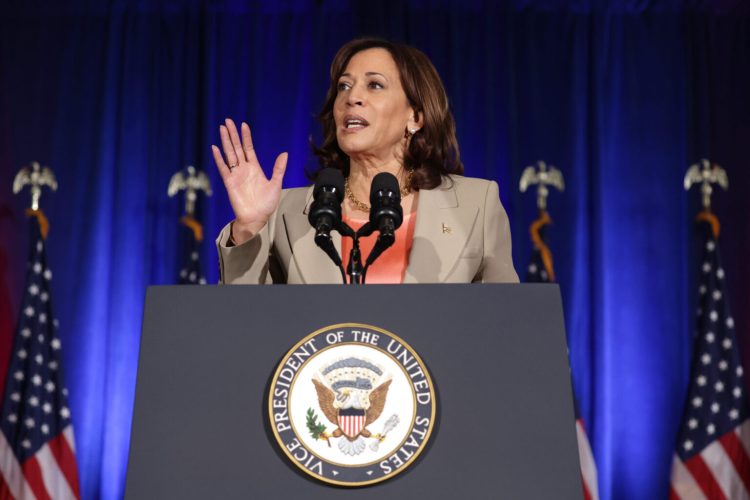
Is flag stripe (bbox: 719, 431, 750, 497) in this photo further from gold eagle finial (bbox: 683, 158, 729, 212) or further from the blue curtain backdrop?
gold eagle finial (bbox: 683, 158, 729, 212)

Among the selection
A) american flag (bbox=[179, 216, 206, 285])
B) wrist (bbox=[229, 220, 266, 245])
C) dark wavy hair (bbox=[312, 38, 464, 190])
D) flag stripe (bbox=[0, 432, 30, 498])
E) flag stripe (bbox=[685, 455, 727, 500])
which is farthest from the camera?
american flag (bbox=[179, 216, 206, 285])

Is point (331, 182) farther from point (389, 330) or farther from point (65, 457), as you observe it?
point (65, 457)

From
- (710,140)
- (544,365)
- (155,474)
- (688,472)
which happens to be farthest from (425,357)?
(710,140)

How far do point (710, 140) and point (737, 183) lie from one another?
1.01 ft

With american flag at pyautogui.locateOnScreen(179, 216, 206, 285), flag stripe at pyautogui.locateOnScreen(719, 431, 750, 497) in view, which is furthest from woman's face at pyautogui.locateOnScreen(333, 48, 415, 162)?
flag stripe at pyautogui.locateOnScreen(719, 431, 750, 497)

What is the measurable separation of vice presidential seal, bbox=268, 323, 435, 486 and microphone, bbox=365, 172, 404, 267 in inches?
10.2

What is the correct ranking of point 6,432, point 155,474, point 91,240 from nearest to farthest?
point 155,474 < point 6,432 < point 91,240

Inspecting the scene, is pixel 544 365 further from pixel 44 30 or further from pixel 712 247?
pixel 44 30

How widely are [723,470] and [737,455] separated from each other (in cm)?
12

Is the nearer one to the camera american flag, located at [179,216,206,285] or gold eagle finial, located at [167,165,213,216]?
american flag, located at [179,216,206,285]

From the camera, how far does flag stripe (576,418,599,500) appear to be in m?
4.75

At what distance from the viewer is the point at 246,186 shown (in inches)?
70.3

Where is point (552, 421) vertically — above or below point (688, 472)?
above

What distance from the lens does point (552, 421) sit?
1.17 metres
